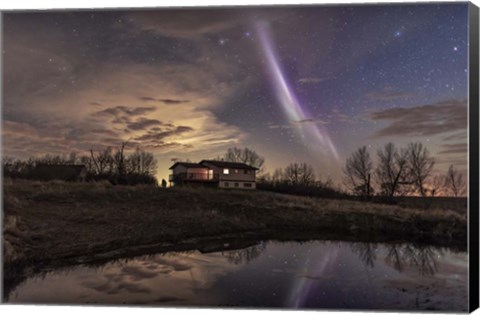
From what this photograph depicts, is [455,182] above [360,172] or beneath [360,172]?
beneath

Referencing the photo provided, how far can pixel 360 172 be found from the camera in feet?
28.4

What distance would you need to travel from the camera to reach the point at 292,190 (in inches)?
374

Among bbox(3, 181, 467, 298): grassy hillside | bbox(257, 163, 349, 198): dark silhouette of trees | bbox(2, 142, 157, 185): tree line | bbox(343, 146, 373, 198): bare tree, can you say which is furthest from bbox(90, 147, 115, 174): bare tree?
bbox(343, 146, 373, 198): bare tree

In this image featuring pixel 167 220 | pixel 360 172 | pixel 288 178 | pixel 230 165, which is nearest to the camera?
pixel 360 172

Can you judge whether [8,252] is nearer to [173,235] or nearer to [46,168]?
[46,168]

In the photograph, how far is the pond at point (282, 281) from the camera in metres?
7.65

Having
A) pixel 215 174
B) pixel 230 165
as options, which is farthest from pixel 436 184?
pixel 215 174

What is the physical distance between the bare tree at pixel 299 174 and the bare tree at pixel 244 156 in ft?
1.88

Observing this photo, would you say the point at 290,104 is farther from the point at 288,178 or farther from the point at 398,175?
the point at 398,175

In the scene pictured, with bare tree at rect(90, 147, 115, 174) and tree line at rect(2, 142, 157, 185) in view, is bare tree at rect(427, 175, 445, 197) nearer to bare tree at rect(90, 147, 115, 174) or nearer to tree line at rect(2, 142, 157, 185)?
tree line at rect(2, 142, 157, 185)

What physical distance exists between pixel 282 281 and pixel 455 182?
335cm

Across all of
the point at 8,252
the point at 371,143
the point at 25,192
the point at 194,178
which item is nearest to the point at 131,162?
A: the point at 194,178

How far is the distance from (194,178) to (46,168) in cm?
291

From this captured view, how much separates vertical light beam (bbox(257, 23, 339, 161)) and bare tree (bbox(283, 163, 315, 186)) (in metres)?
0.54
